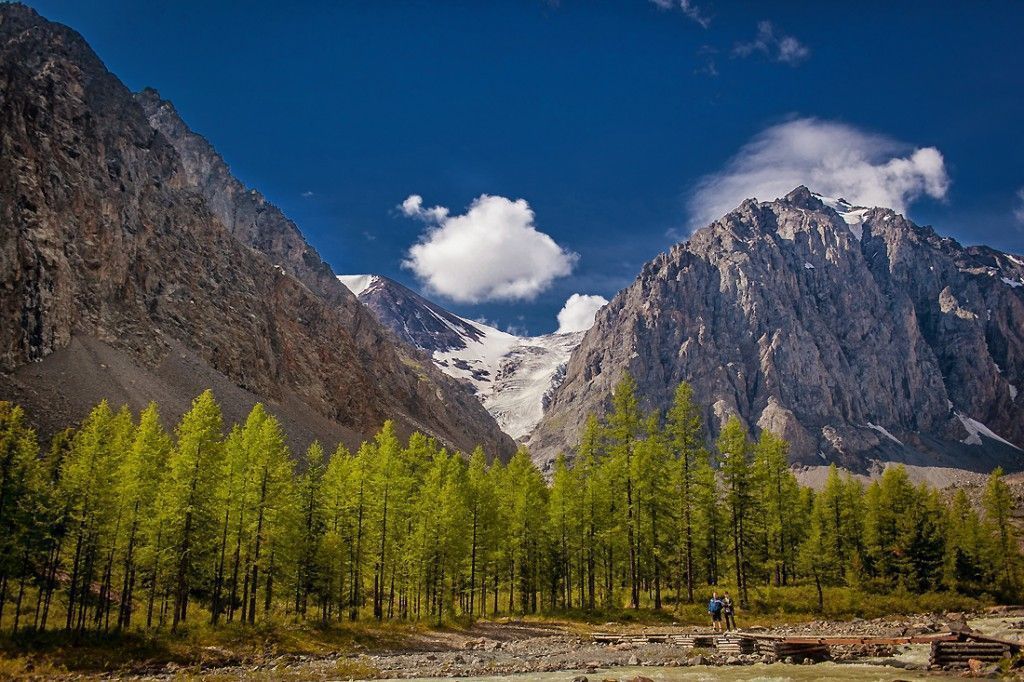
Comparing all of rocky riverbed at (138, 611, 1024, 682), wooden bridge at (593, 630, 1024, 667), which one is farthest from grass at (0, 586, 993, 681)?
wooden bridge at (593, 630, 1024, 667)

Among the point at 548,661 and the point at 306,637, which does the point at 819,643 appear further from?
the point at 306,637

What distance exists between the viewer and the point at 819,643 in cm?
2992

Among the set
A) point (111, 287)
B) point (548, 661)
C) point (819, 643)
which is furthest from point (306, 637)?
point (111, 287)

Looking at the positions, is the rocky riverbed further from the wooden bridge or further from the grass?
the grass

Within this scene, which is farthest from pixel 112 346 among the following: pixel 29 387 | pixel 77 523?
pixel 77 523

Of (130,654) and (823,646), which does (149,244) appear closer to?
(130,654)

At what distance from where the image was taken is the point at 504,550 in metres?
54.9

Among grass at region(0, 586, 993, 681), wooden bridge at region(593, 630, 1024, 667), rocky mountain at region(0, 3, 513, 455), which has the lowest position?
grass at region(0, 586, 993, 681)

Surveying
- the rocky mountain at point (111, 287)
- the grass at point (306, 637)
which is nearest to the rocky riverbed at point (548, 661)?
the grass at point (306, 637)

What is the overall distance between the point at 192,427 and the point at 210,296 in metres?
151

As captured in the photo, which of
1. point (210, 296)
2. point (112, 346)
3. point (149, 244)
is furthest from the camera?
point (210, 296)

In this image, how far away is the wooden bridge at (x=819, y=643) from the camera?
2550 cm

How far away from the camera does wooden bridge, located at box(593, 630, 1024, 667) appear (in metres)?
25.5

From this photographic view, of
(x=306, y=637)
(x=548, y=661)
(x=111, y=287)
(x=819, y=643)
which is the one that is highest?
(x=111, y=287)
